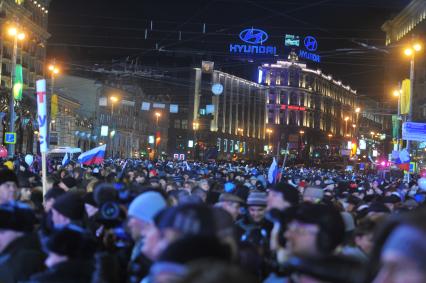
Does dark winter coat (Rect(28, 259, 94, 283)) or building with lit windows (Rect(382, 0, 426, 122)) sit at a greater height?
building with lit windows (Rect(382, 0, 426, 122))

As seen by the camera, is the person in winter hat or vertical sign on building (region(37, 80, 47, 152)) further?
vertical sign on building (region(37, 80, 47, 152))

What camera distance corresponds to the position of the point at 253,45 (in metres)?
123

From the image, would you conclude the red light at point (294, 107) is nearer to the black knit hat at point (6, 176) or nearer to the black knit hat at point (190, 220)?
the black knit hat at point (6, 176)

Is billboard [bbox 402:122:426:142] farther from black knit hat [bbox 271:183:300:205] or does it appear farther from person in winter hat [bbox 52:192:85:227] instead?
person in winter hat [bbox 52:192:85:227]

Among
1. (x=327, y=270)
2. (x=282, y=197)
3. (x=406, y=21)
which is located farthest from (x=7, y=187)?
(x=406, y=21)

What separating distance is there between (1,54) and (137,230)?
61.3 metres

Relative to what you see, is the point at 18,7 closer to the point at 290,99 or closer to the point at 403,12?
the point at 403,12

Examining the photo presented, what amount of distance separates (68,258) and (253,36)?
121114 mm

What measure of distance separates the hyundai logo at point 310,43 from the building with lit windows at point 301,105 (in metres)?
5.34

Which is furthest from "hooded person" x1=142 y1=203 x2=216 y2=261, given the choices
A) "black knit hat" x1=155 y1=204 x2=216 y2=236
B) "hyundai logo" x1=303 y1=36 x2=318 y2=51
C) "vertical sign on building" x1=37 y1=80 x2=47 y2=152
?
"hyundai logo" x1=303 y1=36 x2=318 y2=51

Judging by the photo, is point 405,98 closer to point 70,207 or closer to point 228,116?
point 70,207

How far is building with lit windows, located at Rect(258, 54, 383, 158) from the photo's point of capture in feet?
419

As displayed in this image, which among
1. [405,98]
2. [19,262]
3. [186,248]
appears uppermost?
[405,98]

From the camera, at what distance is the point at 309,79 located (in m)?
136
